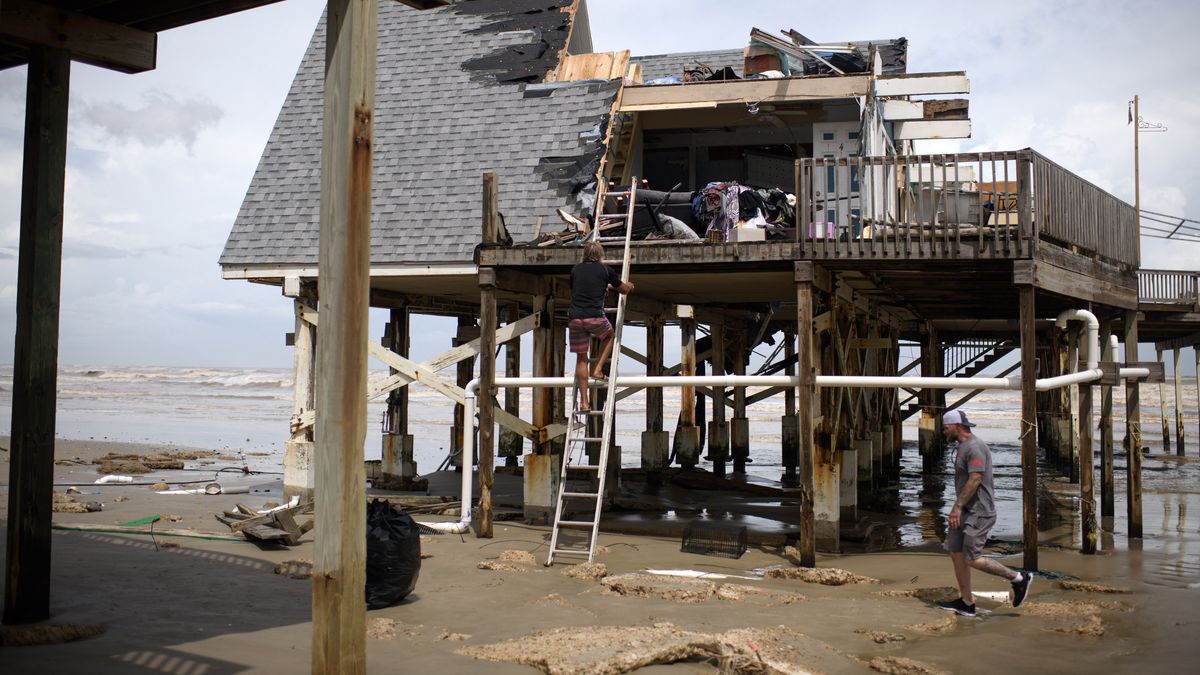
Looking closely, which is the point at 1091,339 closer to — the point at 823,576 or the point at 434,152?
the point at 823,576

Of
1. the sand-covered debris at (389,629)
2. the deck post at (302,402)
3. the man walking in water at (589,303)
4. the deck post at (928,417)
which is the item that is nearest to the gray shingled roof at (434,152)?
the deck post at (302,402)

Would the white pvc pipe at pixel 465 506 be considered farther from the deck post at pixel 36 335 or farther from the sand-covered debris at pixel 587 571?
the deck post at pixel 36 335

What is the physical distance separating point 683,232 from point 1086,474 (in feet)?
18.1

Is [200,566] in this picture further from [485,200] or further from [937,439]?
[937,439]

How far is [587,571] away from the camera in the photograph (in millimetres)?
10406

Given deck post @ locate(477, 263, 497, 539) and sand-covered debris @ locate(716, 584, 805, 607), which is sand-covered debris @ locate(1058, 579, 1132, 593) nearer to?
sand-covered debris @ locate(716, 584, 805, 607)

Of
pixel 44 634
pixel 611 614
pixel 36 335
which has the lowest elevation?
pixel 611 614

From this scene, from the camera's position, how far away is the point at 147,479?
18.0 m

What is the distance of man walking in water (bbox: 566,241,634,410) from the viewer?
1150 cm

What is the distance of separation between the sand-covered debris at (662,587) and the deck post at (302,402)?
748 centimetres

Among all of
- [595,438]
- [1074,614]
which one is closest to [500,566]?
[595,438]

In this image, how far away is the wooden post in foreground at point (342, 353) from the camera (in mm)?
5324

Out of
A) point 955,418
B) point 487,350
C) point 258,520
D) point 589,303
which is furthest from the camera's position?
point 487,350

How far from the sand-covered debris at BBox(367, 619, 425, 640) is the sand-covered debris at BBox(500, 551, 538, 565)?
303cm
